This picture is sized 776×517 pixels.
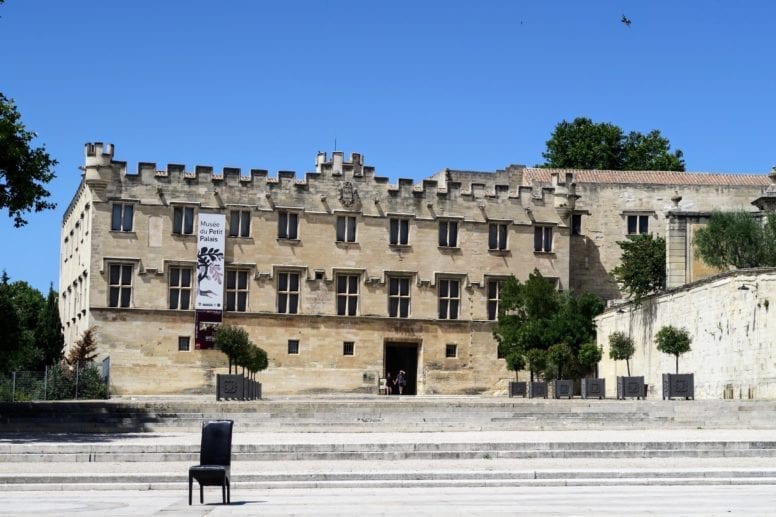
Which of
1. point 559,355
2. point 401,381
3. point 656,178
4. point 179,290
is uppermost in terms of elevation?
point 656,178

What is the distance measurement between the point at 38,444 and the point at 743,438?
13385mm

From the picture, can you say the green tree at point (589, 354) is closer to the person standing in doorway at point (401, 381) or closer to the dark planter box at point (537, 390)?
the dark planter box at point (537, 390)

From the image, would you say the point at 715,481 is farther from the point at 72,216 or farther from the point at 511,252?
the point at 72,216

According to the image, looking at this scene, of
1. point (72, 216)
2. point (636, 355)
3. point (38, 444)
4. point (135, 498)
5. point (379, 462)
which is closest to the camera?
point (135, 498)

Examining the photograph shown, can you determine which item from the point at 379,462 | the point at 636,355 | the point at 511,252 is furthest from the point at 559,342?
the point at 379,462

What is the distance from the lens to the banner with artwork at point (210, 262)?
167 feet

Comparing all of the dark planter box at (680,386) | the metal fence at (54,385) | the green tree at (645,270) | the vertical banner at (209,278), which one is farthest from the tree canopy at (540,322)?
the metal fence at (54,385)

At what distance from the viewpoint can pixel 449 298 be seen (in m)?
53.6

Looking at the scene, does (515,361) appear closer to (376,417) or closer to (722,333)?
(722,333)

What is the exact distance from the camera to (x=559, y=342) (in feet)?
159

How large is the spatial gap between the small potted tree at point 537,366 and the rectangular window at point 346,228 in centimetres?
912

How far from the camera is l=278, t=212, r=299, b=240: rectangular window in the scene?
2048 inches

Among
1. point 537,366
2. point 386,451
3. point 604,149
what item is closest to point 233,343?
point 537,366

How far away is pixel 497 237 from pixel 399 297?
4.77 meters
